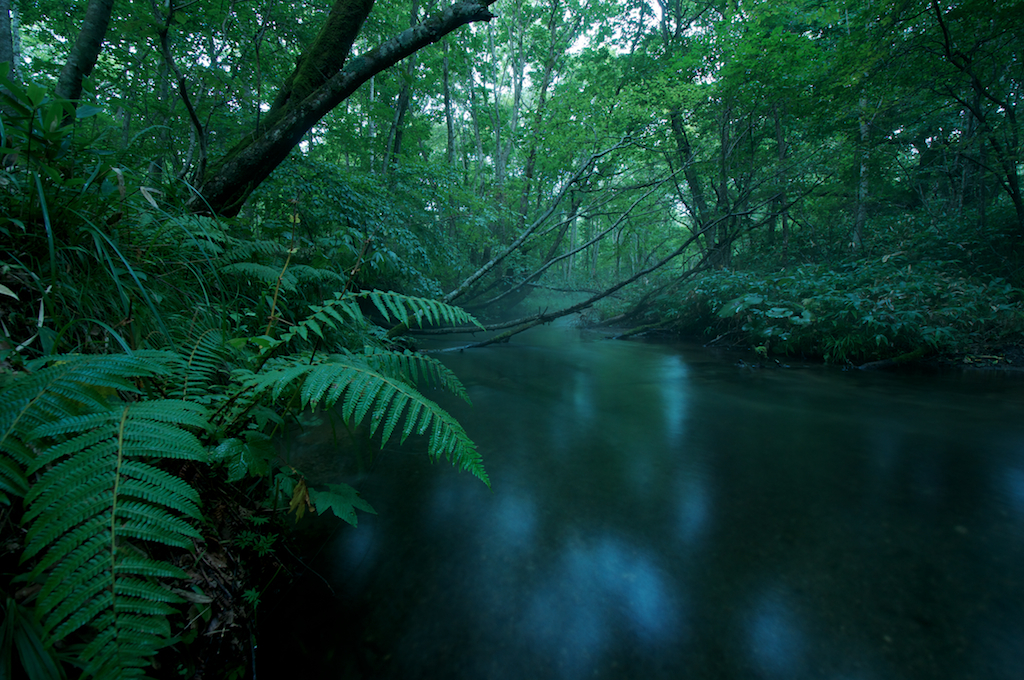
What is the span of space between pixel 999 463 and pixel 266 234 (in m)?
5.09

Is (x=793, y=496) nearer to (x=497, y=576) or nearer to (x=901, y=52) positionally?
(x=497, y=576)

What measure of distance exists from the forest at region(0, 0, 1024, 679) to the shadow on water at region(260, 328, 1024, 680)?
0.35 m

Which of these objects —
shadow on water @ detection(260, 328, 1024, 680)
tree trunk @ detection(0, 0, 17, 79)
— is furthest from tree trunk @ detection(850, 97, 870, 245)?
tree trunk @ detection(0, 0, 17, 79)

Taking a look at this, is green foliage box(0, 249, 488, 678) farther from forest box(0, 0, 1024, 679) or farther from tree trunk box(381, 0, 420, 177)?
tree trunk box(381, 0, 420, 177)

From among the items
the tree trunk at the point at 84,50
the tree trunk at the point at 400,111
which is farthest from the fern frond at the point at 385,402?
the tree trunk at the point at 400,111

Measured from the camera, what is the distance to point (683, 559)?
5.13ft

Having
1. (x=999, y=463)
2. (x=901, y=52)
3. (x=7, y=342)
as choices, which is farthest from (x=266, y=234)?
(x=901, y=52)

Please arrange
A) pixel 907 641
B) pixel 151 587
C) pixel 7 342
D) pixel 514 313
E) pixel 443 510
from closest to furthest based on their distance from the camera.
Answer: pixel 151 587 → pixel 7 342 → pixel 907 641 → pixel 443 510 → pixel 514 313

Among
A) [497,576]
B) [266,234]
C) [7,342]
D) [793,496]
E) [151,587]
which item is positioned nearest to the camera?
[151,587]

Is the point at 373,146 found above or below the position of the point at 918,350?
above

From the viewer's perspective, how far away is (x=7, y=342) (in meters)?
0.97

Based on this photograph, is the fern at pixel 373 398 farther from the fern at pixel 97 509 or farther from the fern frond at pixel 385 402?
the fern at pixel 97 509

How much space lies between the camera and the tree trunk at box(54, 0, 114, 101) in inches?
98.1

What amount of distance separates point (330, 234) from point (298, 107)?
4.35ft
